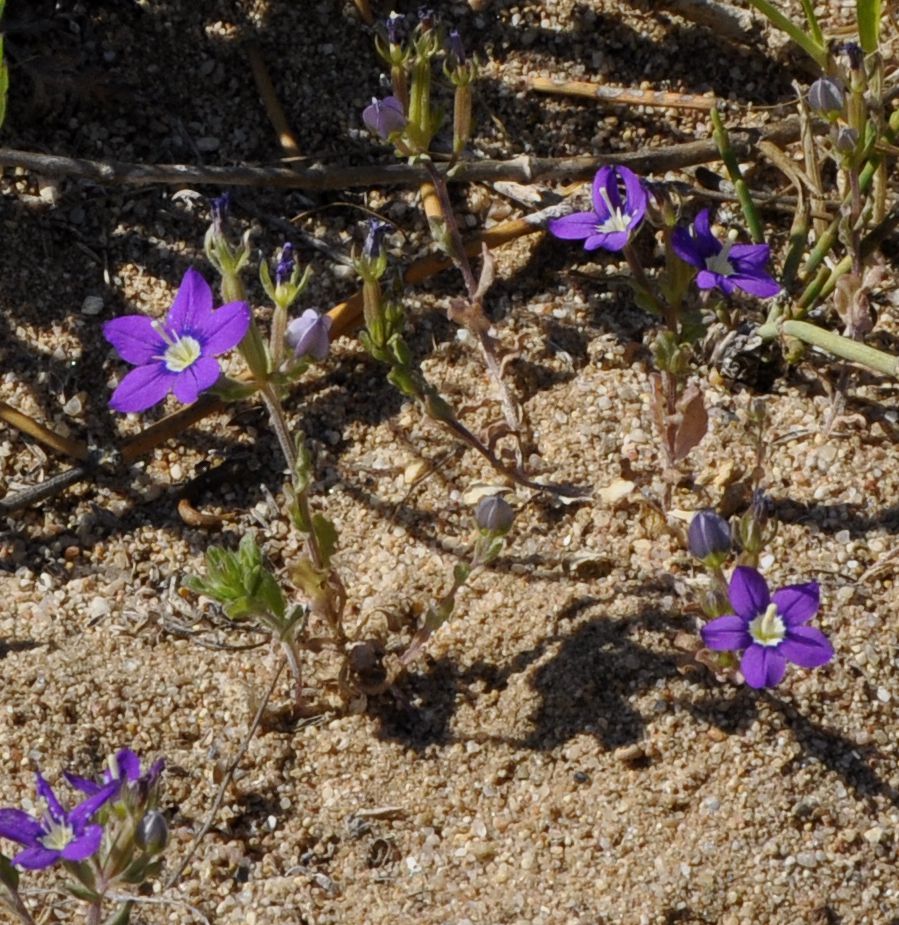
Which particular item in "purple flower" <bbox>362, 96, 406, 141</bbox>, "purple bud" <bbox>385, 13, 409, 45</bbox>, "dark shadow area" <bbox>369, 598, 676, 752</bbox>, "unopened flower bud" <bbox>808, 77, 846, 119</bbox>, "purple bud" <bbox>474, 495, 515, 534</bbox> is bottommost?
"dark shadow area" <bbox>369, 598, 676, 752</bbox>

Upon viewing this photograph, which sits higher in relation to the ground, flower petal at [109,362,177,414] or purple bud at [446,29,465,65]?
purple bud at [446,29,465,65]

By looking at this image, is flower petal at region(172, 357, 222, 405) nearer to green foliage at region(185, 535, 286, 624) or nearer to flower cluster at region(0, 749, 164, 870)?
green foliage at region(185, 535, 286, 624)

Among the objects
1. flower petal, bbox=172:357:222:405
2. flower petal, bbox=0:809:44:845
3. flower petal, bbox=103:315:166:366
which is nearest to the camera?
flower petal, bbox=0:809:44:845

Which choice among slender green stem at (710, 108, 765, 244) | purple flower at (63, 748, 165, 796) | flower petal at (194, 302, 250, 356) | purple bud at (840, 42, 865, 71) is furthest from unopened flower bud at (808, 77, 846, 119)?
purple flower at (63, 748, 165, 796)

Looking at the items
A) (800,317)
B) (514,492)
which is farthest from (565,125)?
(514,492)

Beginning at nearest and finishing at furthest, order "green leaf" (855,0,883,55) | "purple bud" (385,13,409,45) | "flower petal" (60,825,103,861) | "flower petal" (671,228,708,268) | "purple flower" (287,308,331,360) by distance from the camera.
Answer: "flower petal" (60,825,103,861) → "purple flower" (287,308,331,360) → "flower petal" (671,228,708,268) → "purple bud" (385,13,409,45) → "green leaf" (855,0,883,55)

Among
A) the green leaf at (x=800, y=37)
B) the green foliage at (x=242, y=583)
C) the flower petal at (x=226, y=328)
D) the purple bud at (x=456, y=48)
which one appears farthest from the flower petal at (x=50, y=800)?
the green leaf at (x=800, y=37)
